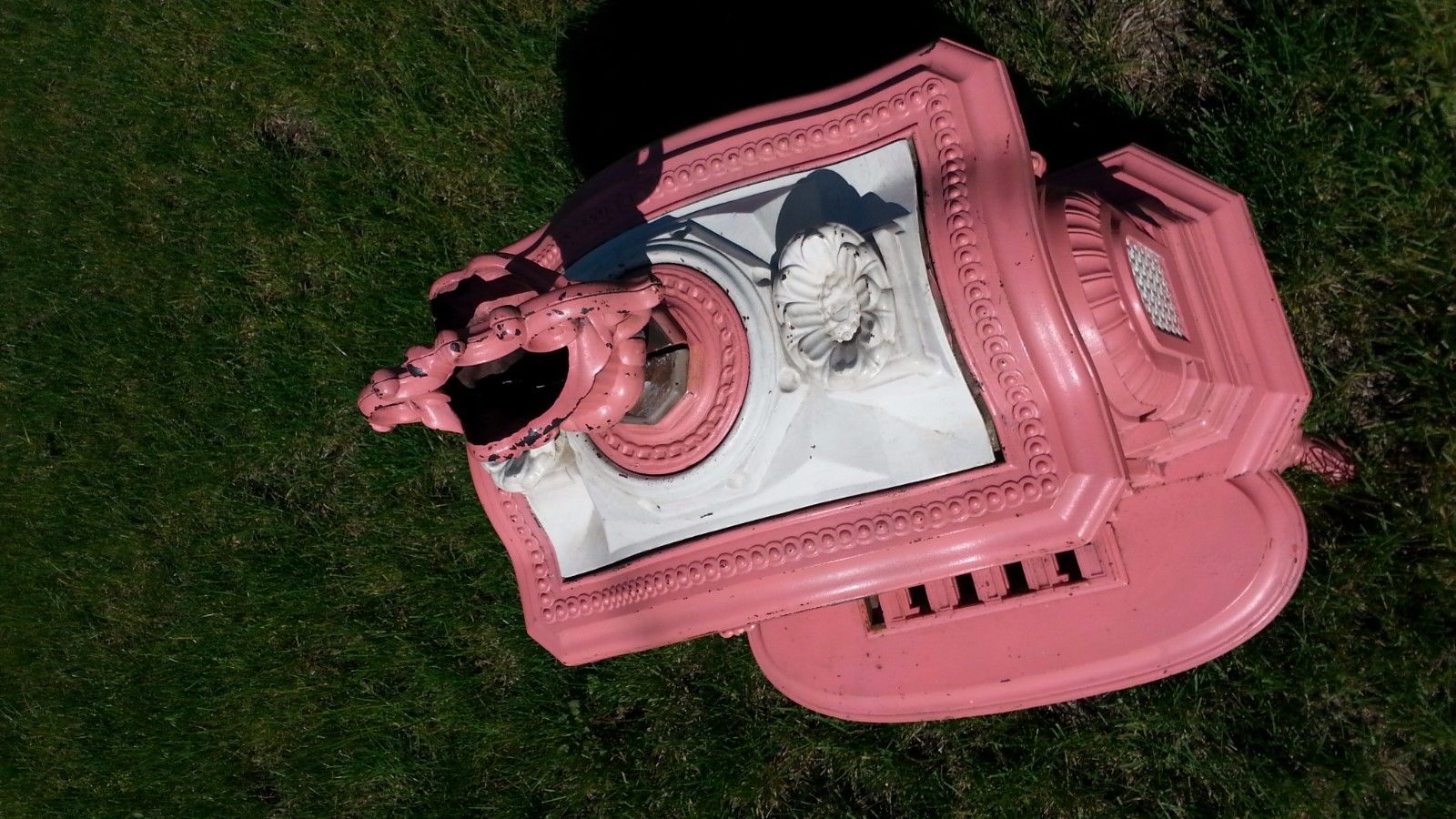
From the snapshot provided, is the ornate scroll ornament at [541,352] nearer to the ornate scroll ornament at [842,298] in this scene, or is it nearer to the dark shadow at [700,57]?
the ornate scroll ornament at [842,298]

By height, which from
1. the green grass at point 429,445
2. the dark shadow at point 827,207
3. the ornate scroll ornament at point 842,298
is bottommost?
the green grass at point 429,445

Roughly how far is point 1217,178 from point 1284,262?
9.7 inches

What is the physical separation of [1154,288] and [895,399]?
0.57 m

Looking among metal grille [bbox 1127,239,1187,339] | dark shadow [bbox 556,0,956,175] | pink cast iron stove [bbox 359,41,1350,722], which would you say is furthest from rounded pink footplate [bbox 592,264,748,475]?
dark shadow [bbox 556,0,956,175]

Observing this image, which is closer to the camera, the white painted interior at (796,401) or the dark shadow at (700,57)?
the white painted interior at (796,401)

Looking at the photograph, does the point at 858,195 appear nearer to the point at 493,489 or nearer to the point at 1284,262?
the point at 493,489

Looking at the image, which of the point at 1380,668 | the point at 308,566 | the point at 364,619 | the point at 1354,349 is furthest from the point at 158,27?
the point at 1380,668

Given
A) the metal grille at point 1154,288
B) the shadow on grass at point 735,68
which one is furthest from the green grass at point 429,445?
the metal grille at point 1154,288

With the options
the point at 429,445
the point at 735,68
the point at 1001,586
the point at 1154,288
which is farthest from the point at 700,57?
the point at 1001,586

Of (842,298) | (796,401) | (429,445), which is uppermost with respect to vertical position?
(842,298)

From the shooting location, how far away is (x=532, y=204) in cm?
272

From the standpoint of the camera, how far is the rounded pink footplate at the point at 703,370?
5.32 ft

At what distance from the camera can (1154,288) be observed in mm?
1733

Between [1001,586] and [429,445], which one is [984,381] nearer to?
[1001,586]
